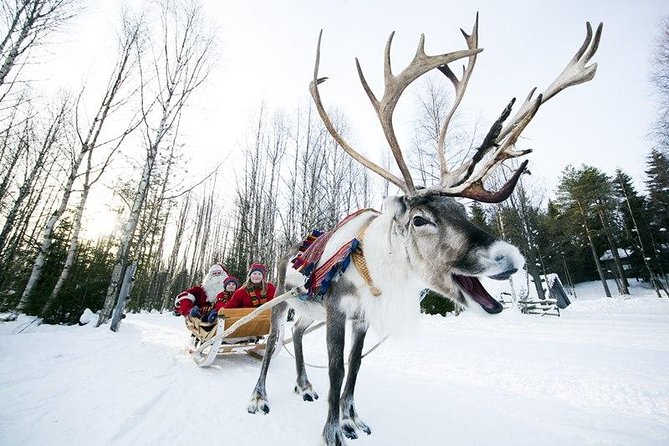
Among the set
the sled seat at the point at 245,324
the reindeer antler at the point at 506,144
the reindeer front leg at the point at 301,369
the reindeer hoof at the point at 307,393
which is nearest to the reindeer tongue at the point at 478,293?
the reindeer antler at the point at 506,144

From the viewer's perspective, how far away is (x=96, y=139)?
Answer: 33.3 ft

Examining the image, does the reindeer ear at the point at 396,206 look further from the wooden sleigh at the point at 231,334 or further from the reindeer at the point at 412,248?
the wooden sleigh at the point at 231,334

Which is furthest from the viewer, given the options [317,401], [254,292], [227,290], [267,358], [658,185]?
[658,185]

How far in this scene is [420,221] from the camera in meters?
2.26

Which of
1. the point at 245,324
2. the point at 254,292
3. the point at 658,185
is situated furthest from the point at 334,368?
the point at 658,185

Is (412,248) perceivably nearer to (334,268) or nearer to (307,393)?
(334,268)

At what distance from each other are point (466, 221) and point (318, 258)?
1.43m

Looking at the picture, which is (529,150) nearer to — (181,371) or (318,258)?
(318,258)

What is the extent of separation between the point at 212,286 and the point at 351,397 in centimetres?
466

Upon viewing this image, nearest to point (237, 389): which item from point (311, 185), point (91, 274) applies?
point (91, 274)

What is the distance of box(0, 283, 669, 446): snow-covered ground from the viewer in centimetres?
238

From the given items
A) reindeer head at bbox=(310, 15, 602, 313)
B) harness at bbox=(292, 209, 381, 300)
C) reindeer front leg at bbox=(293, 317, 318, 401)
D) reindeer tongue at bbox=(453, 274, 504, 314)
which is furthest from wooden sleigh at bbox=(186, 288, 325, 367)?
reindeer tongue at bbox=(453, 274, 504, 314)

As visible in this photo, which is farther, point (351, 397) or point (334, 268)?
point (351, 397)

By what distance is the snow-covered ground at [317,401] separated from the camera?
2.38 meters
